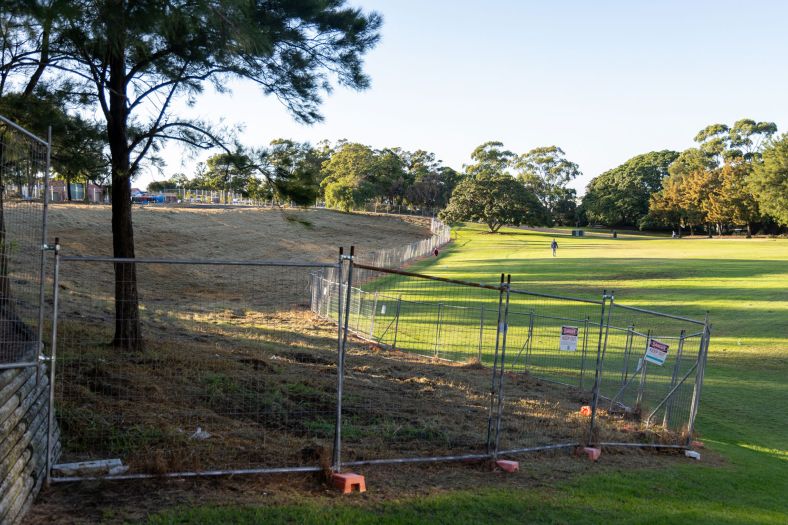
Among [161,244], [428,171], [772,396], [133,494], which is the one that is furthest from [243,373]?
[428,171]

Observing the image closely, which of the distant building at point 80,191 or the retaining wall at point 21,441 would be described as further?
the distant building at point 80,191

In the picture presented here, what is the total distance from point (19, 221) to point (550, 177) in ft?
451

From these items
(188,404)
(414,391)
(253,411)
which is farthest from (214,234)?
(188,404)

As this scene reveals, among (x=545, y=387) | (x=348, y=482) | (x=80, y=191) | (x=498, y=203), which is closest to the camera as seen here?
(x=348, y=482)

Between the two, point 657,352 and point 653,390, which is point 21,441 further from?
point 653,390

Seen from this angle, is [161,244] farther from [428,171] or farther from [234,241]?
[428,171]

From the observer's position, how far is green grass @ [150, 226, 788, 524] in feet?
19.7

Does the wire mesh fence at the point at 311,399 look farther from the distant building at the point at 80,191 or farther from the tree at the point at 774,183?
the tree at the point at 774,183

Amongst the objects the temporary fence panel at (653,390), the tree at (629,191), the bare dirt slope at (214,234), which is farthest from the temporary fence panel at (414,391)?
the tree at (629,191)

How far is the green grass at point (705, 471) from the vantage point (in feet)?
19.7

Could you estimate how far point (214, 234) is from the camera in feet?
176

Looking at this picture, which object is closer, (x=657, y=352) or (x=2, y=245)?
(x=2, y=245)

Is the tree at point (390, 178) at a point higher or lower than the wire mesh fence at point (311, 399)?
higher

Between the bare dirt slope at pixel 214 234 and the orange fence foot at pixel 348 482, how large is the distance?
20278 mm
